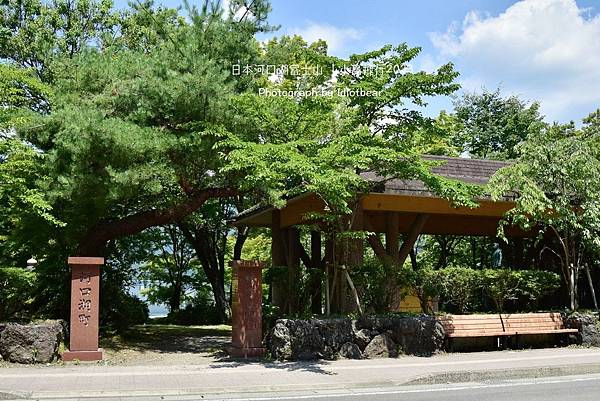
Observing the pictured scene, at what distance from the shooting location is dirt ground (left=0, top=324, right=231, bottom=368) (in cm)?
1334

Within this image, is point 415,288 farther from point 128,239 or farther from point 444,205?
point 128,239

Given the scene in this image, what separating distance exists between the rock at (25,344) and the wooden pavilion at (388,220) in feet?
17.3

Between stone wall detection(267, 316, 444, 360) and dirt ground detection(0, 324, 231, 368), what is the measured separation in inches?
58.1

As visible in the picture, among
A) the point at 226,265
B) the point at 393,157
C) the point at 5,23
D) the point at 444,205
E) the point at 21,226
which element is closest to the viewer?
the point at 393,157

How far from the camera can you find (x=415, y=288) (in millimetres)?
14641

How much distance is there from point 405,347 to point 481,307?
4388mm

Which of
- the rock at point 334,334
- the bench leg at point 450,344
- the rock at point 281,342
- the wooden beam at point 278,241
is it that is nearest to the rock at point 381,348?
the rock at point 334,334

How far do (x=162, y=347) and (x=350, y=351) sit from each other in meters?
5.15

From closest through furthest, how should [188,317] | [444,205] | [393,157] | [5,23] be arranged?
[393,157]
[444,205]
[5,23]
[188,317]

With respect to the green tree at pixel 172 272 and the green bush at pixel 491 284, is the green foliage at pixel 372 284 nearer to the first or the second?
the green bush at pixel 491 284

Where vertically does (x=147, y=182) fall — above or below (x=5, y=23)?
below

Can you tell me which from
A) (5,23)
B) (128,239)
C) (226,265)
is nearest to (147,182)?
(128,239)

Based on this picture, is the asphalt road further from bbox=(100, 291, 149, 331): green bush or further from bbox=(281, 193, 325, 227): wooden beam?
bbox=(100, 291, 149, 331): green bush

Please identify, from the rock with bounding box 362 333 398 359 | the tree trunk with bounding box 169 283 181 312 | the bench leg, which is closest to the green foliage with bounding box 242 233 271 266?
the tree trunk with bounding box 169 283 181 312
